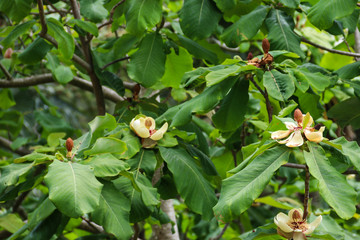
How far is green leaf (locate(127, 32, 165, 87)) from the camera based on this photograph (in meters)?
2.14

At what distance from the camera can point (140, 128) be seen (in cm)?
166

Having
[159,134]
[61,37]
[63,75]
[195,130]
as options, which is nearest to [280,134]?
[159,134]

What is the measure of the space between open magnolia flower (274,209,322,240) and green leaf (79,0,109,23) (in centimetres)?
125

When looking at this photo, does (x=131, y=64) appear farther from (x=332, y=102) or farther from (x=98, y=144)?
(x=332, y=102)

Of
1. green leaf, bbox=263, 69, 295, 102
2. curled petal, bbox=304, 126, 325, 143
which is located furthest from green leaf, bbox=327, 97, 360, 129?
curled petal, bbox=304, 126, 325, 143

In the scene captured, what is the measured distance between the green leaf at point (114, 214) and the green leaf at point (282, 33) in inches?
36.3

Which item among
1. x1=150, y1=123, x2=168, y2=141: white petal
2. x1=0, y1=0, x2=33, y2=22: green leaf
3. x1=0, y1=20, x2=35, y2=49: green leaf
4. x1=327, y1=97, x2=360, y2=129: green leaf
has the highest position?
x1=0, y1=0, x2=33, y2=22: green leaf

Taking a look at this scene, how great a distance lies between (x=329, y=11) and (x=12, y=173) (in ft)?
4.02

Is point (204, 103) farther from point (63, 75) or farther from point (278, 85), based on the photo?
point (63, 75)

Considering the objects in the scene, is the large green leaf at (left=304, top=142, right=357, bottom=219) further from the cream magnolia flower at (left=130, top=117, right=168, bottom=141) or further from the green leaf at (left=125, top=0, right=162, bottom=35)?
the green leaf at (left=125, top=0, right=162, bottom=35)

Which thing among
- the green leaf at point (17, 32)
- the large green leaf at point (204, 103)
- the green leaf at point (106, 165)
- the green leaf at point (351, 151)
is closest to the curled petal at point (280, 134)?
the green leaf at point (351, 151)

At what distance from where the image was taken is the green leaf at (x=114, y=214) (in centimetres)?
142

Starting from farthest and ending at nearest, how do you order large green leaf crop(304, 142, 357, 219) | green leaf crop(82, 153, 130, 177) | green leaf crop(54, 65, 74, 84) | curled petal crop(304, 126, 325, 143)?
green leaf crop(54, 65, 74, 84), green leaf crop(82, 153, 130, 177), curled petal crop(304, 126, 325, 143), large green leaf crop(304, 142, 357, 219)

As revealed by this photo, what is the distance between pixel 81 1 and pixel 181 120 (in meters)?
0.87
